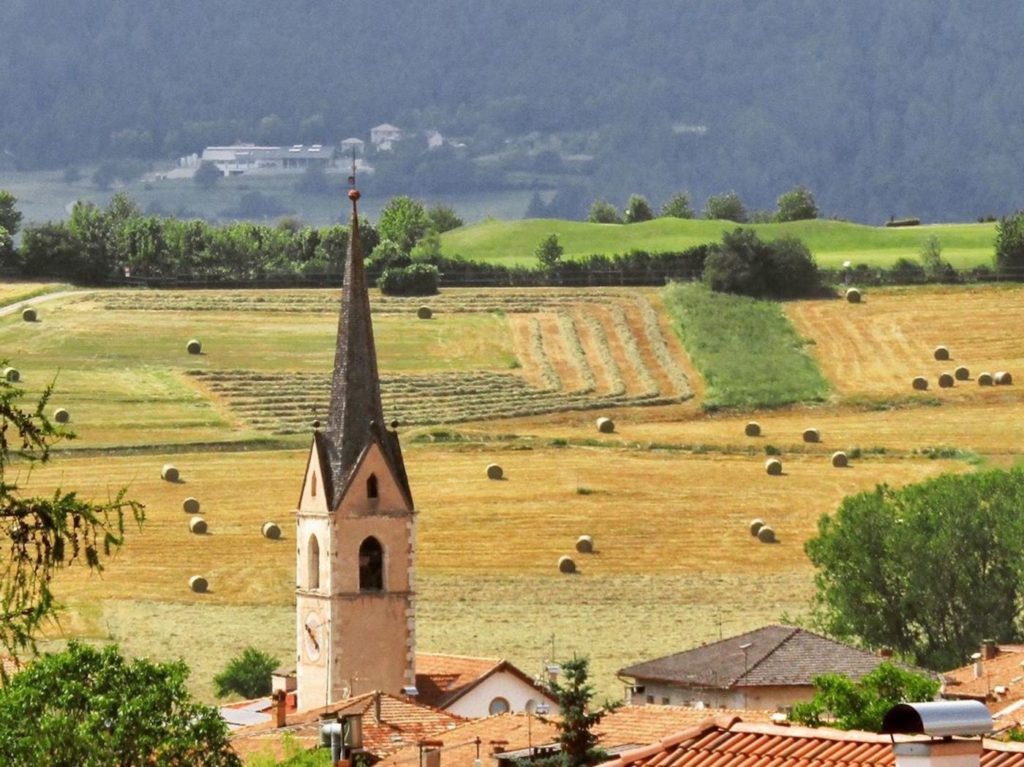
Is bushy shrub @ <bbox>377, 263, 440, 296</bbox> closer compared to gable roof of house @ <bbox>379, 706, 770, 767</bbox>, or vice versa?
gable roof of house @ <bbox>379, 706, 770, 767</bbox>

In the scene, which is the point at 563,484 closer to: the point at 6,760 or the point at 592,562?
the point at 592,562

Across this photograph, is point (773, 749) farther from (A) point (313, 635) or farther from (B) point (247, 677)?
(B) point (247, 677)

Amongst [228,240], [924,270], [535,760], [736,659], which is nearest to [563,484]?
[736,659]

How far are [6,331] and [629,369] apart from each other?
2537 cm

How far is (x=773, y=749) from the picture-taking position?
1989 cm

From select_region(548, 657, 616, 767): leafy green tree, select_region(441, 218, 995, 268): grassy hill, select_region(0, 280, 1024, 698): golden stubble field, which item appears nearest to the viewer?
select_region(548, 657, 616, 767): leafy green tree

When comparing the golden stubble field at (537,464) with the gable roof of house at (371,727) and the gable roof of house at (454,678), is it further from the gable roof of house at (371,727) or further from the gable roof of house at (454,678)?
the gable roof of house at (371,727)

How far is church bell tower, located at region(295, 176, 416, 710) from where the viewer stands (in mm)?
61844

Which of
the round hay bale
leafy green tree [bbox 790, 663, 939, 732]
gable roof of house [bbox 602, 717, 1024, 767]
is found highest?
gable roof of house [bbox 602, 717, 1024, 767]

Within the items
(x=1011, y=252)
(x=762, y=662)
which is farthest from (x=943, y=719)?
(x=1011, y=252)

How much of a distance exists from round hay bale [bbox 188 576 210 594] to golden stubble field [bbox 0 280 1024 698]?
40 cm

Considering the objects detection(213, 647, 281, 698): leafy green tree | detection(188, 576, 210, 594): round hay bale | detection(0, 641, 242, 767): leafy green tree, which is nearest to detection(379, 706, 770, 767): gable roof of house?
detection(0, 641, 242, 767): leafy green tree

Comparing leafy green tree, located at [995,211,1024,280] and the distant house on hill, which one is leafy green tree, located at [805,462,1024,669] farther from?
leafy green tree, located at [995,211,1024,280]

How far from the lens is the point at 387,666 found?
61656mm
